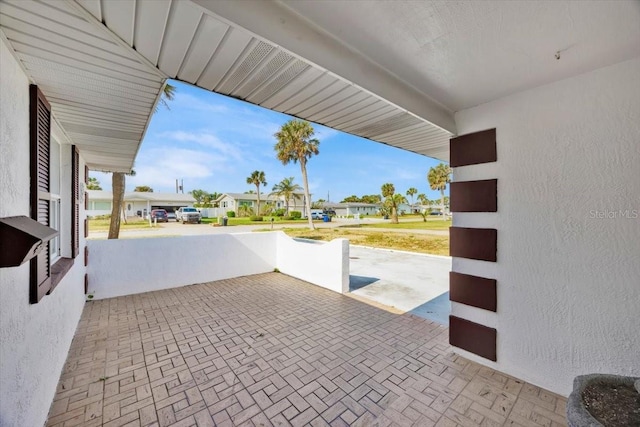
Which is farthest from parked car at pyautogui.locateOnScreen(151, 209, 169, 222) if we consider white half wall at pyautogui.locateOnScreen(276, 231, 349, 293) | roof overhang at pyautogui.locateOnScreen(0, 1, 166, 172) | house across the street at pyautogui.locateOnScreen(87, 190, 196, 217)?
roof overhang at pyautogui.locateOnScreen(0, 1, 166, 172)

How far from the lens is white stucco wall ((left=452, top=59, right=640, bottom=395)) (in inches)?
85.9

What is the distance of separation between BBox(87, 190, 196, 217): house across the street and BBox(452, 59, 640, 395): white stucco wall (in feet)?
121

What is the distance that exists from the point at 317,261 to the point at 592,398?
5.13 metres

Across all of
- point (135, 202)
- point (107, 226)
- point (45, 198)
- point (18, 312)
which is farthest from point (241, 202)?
point (18, 312)

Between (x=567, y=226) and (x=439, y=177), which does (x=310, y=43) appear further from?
(x=439, y=177)

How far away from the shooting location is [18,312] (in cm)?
171

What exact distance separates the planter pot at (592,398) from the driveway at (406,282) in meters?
2.67

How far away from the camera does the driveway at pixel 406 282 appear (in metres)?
4.98

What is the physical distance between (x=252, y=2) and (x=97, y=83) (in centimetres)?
161

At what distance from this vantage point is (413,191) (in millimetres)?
42312

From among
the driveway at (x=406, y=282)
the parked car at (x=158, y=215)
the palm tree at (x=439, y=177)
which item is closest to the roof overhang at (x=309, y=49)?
the driveway at (x=406, y=282)

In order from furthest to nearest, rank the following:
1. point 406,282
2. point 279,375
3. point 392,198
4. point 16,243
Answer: point 392,198
point 406,282
point 279,375
point 16,243

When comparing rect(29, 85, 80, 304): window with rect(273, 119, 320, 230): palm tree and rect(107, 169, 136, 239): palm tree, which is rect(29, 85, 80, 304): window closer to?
rect(107, 169, 136, 239): palm tree

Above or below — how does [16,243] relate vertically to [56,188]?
below
